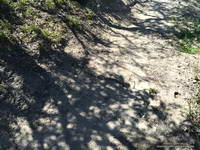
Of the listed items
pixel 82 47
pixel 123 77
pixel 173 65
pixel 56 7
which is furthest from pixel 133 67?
pixel 56 7

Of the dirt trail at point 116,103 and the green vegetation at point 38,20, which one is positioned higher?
the green vegetation at point 38,20

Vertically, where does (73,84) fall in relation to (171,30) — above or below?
below

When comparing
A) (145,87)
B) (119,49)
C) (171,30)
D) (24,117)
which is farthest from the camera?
(171,30)

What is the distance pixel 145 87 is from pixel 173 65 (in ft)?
6.28

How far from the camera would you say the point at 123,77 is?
285 inches

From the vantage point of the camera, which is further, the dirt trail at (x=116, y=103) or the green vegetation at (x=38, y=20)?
the green vegetation at (x=38, y=20)

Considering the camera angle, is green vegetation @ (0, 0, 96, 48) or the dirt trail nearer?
the dirt trail

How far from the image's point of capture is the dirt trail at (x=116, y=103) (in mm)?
5109

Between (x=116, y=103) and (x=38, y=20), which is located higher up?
(x=38, y=20)

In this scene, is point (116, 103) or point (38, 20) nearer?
point (116, 103)

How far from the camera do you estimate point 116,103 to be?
20.2ft

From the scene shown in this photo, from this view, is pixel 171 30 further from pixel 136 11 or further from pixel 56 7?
pixel 56 7

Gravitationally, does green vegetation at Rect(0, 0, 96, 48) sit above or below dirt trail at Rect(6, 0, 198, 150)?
above

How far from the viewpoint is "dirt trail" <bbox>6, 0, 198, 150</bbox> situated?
5.11 m
